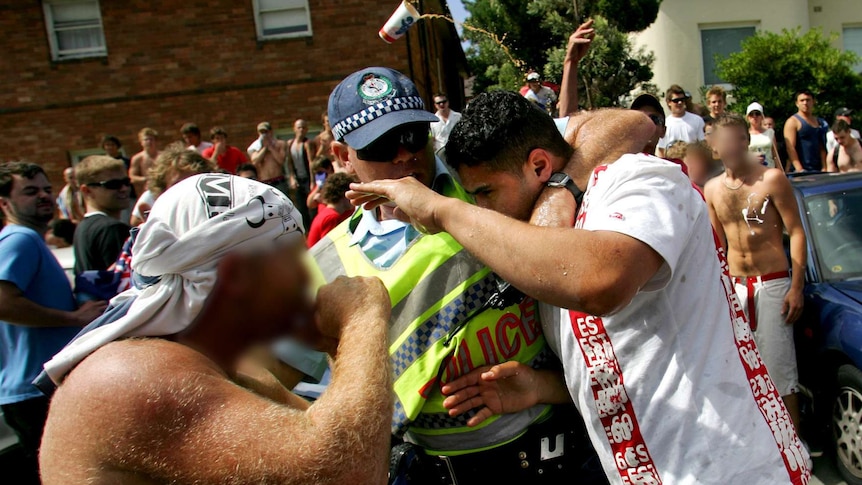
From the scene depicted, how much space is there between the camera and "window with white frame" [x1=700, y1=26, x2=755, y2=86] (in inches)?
729

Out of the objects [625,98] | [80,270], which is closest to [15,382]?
[80,270]

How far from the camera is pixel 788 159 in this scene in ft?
34.4

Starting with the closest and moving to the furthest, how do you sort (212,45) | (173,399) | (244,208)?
(173,399) < (244,208) < (212,45)

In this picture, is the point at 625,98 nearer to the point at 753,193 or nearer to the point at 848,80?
the point at 848,80

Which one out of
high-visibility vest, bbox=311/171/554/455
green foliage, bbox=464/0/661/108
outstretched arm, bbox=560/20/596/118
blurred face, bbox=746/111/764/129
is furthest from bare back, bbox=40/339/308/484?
green foliage, bbox=464/0/661/108

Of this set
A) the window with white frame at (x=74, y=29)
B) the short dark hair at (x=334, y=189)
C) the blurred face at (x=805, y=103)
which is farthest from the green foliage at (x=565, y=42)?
the window with white frame at (x=74, y=29)

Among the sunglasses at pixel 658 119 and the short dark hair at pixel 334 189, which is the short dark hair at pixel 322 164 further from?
the sunglasses at pixel 658 119

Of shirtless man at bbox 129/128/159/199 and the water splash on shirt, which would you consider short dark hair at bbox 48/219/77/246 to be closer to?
shirtless man at bbox 129/128/159/199

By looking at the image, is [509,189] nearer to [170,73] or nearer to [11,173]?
[11,173]

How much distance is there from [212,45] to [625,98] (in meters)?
9.08

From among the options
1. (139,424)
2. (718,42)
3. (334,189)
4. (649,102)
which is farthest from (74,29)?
(718,42)

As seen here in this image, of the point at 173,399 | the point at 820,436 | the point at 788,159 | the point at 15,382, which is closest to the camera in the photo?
the point at 173,399

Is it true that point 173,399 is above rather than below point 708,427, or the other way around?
above

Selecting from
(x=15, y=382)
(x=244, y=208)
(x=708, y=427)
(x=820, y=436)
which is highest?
(x=244, y=208)
